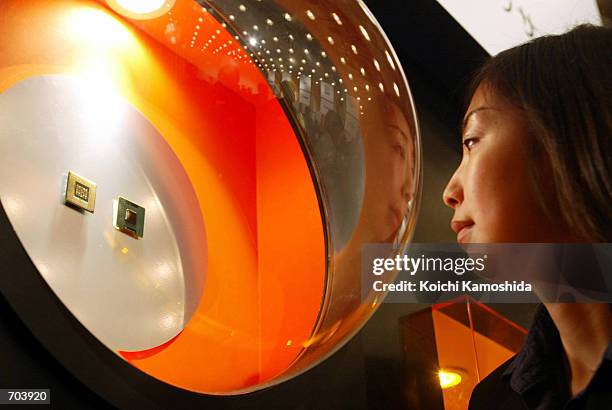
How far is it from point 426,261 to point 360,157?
2.06 ft

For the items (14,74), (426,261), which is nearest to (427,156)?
(426,261)

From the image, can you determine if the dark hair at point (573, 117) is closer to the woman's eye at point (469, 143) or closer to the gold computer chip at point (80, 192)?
the woman's eye at point (469, 143)

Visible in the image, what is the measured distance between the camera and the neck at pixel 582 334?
0.78m

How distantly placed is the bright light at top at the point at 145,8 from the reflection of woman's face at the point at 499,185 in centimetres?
48

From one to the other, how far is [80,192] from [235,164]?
0.27 meters

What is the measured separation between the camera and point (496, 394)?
2.95 feet

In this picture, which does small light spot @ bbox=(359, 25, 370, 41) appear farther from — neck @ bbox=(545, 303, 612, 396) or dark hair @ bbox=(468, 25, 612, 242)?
neck @ bbox=(545, 303, 612, 396)

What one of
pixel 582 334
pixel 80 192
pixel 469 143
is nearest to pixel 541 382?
pixel 582 334

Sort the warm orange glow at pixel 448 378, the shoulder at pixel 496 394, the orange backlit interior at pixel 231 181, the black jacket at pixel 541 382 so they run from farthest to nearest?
the warm orange glow at pixel 448 378
the shoulder at pixel 496 394
the black jacket at pixel 541 382
the orange backlit interior at pixel 231 181

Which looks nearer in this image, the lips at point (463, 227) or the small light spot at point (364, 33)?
the small light spot at point (364, 33)

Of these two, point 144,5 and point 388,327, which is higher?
point 144,5

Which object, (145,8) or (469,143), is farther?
(469,143)

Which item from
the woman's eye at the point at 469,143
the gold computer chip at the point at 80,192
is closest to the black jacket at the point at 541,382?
the woman's eye at the point at 469,143

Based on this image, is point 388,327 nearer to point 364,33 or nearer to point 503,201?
point 503,201
